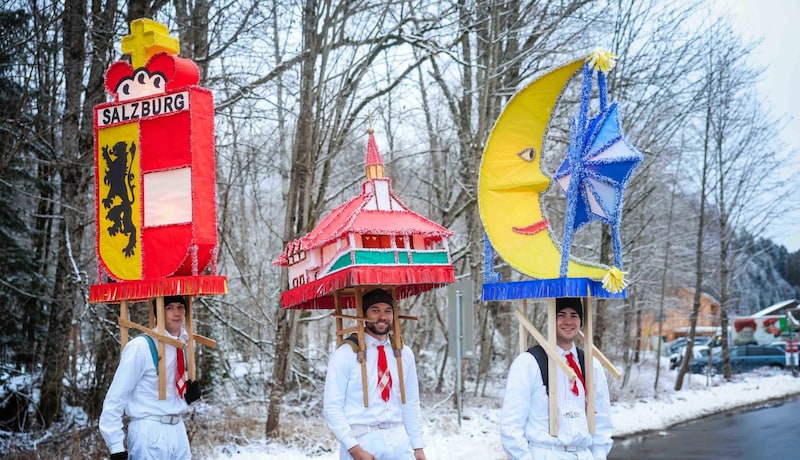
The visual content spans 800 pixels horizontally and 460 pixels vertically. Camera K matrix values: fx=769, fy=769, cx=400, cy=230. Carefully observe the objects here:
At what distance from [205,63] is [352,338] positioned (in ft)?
24.3

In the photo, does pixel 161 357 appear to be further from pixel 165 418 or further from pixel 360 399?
pixel 360 399

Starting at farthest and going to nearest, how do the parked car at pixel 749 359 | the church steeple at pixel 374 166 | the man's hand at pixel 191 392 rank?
the parked car at pixel 749 359 → the church steeple at pixel 374 166 → the man's hand at pixel 191 392

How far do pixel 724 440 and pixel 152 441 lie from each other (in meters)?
11.8

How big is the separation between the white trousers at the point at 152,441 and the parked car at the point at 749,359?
2908 cm

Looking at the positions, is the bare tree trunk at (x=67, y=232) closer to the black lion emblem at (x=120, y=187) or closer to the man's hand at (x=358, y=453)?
the black lion emblem at (x=120, y=187)

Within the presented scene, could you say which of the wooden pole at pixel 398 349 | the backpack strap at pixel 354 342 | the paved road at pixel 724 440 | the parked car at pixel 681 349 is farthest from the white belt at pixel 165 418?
the parked car at pixel 681 349

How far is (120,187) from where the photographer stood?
6027 millimetres

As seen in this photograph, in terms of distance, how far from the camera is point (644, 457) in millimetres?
12297

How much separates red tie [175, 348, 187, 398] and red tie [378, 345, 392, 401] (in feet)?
4.84

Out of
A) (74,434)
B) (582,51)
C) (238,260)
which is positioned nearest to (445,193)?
(582,51)

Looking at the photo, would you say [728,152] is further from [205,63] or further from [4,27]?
[4,27]

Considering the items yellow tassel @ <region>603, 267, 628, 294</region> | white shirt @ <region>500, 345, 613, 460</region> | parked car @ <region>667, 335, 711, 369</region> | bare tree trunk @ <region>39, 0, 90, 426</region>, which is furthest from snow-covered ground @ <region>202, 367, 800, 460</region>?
yellow tassel @ <region>603, 267, 628, 294</region>

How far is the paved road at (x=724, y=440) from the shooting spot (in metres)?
12.4

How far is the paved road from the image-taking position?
12.4 m
